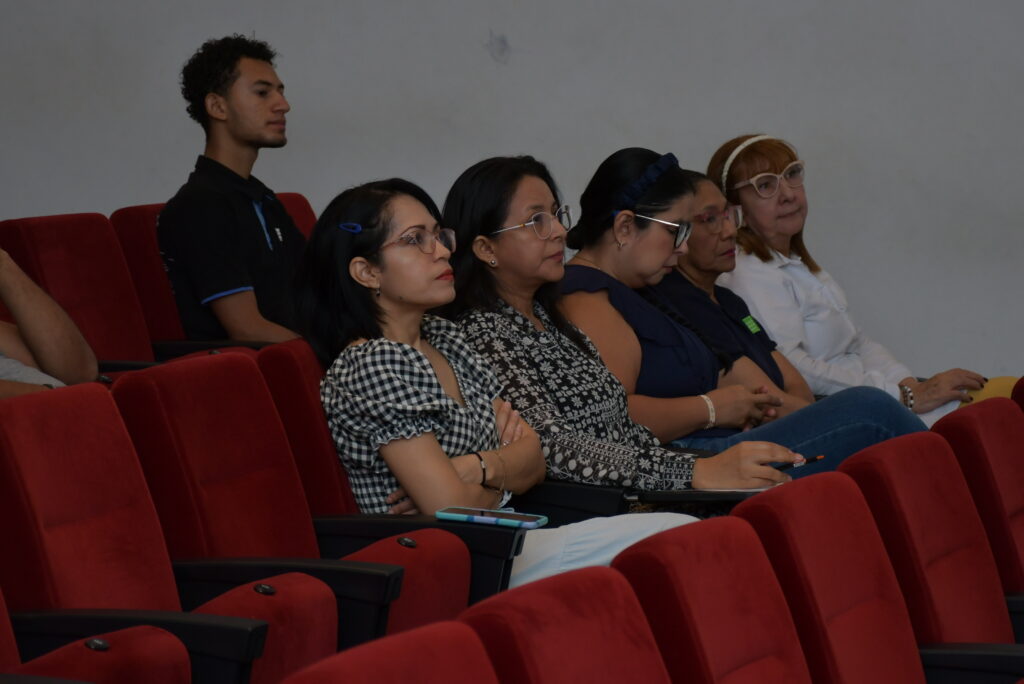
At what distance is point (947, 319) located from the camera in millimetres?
3781

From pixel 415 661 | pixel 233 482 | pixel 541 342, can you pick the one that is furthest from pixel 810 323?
pixel 415 661

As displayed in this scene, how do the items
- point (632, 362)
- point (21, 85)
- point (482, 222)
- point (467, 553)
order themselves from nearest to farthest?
point (467, 553)
point (482, 222)
point (632, 362)
point (21, 85)

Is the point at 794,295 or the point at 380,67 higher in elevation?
the point at 380,67

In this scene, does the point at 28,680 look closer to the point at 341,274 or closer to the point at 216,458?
the point at 216,458

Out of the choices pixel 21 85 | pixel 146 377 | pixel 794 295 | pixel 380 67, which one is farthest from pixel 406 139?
pixel 146 377

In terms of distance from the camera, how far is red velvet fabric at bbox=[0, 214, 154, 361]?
2.42 m

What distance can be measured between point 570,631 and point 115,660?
436 mm

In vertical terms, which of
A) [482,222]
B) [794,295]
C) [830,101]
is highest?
[830,101]

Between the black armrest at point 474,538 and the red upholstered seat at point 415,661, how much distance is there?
2.04 ft

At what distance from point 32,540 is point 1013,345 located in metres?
3.16

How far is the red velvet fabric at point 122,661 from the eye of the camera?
110 cm

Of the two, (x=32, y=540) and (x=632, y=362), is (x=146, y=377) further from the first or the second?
(x=632, y=362)

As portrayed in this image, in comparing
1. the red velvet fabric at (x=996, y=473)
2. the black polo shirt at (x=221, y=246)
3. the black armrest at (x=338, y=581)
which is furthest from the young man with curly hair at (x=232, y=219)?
the red velvet fabric at (x=996, y=473)

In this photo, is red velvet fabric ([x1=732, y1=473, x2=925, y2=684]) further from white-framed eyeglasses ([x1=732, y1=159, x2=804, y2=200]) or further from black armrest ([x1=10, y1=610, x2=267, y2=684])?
white-framed eyeglasses ([x1=732, y1=159, x2=804, y2=200])
